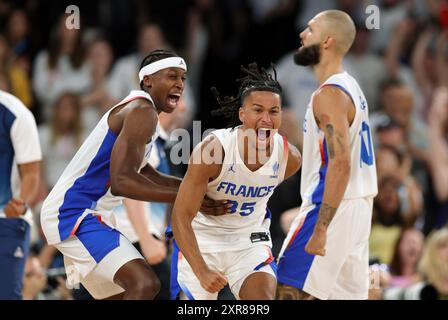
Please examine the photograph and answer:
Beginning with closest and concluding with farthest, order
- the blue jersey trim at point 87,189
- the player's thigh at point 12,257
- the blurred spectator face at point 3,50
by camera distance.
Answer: the blue jersey trim at point 87,189, the player's thigh at point 12,257, the blurred spectator face at point 3,50

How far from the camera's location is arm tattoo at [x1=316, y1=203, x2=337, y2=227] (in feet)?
21.5

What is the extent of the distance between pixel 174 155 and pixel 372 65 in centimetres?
378

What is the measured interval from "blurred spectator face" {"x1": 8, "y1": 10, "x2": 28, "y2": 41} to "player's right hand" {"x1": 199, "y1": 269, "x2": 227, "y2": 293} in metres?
6.97

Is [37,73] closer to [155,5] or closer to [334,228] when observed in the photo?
[155,5]

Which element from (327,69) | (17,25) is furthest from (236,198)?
(17,25)

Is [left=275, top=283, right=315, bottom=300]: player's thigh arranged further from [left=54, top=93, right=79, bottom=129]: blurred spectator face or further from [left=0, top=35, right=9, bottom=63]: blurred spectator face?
[left=0, top=35, right=9, bottom=63]: blurred spectator face

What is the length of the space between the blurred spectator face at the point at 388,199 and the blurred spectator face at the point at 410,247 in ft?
0.95

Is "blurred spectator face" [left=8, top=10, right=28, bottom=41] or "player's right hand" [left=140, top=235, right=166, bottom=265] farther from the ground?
"blurred spectator face" [left=8, top=10, right=28, bottom=41]

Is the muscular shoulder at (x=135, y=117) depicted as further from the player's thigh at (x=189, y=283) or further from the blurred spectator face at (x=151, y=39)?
the blurred spectator face at (x=151, y=39)

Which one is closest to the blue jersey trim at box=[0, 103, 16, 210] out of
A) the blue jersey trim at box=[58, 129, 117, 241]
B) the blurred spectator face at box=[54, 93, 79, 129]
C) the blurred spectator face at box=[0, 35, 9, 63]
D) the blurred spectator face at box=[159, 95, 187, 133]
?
the blue jersey trim at box=[58, 129, 117, 241]

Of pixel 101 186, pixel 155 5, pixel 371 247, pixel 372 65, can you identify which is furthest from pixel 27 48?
pixel 101 186

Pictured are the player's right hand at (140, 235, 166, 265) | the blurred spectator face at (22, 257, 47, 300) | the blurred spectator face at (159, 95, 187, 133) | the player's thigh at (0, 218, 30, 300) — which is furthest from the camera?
the blurred spectator face at (22, 257, 47, 300)

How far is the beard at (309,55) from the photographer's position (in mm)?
7074

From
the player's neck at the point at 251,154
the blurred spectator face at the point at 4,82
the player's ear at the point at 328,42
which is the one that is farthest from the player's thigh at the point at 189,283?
the blurred spectator face at the point at 4,82
